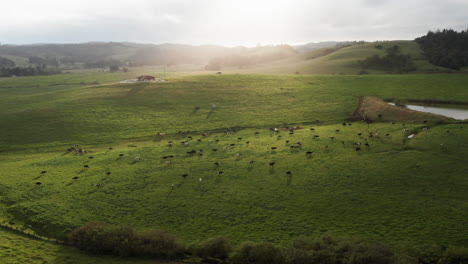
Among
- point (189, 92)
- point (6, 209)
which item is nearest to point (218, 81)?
point (189, 92)

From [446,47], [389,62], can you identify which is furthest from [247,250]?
[446,47]

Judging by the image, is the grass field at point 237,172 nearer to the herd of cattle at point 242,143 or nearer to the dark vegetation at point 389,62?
the herd of cattle at point 242,143

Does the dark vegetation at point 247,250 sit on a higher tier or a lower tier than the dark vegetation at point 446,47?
lower

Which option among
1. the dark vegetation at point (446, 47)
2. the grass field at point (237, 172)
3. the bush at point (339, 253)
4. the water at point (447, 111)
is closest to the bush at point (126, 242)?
the grass field at point (237, 172)

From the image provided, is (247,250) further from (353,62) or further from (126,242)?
(353,62)

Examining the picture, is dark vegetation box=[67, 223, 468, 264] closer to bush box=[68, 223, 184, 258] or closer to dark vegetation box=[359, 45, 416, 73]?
bush box=[68, 223, 184, 258]

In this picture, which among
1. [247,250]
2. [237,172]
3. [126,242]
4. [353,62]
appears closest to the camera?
[247,250]

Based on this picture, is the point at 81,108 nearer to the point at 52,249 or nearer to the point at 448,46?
the point at 52,249
